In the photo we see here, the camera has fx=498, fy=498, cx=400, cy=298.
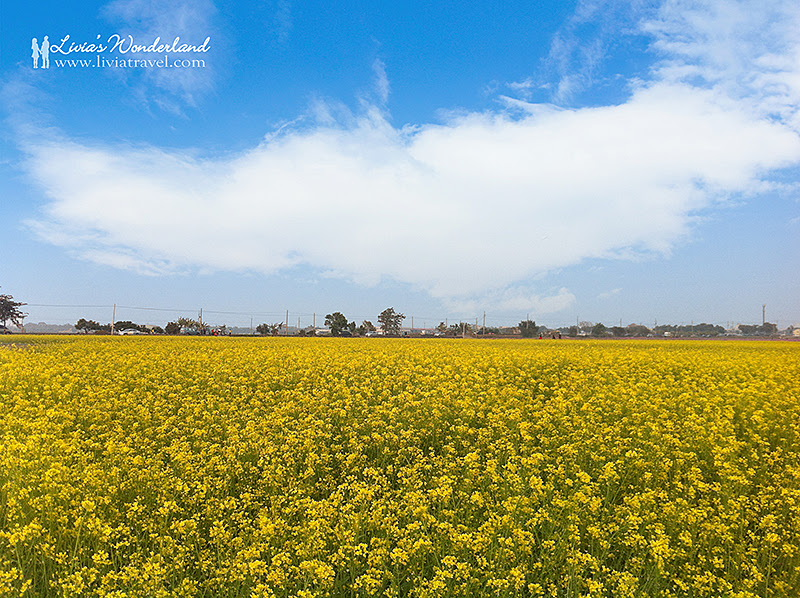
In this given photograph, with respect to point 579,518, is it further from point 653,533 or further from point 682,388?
point 682,388

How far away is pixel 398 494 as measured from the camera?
5797mm

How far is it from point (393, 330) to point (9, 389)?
3503 inches

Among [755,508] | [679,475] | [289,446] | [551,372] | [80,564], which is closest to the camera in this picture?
[80,564]

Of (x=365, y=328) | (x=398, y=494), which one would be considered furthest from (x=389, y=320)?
(x=398, y=494)

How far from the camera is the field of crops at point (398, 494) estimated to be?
181 inches

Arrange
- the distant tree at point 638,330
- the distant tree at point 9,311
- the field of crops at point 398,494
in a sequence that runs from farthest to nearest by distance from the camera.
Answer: the distant tree at point 638,330
the distant tree at point 9,311
the field of crops at point 398,494

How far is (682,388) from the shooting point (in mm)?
11773

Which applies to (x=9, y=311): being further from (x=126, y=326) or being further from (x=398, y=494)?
(x=398, y=494)

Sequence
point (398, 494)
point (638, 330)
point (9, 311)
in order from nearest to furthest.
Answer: point (398, 494) → point (9, 311) → point (638, 330)

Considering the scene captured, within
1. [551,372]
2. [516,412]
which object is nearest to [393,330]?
[551,372]

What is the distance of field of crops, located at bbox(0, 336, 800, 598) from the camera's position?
459 cm

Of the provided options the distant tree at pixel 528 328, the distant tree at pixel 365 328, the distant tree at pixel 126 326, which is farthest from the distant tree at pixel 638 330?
the distant tree at pixel 126 326

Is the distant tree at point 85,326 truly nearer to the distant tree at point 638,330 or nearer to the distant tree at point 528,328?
the distant tree at point 528,328

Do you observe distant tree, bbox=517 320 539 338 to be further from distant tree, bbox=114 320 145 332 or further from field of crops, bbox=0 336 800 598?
field of crops, bbox=0 336 800 598
